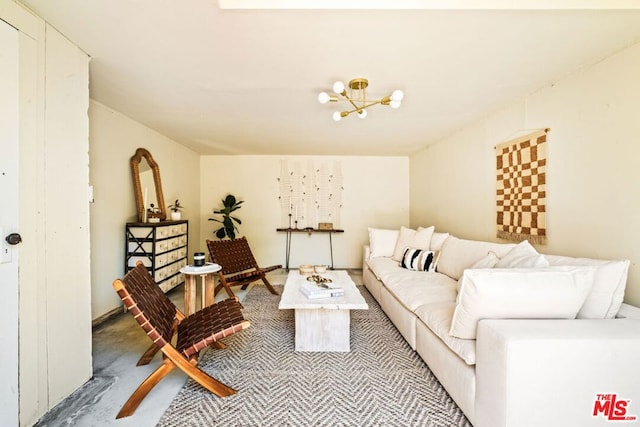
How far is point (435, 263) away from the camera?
10.4 feet

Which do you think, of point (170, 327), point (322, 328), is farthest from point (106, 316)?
point (322, 328)

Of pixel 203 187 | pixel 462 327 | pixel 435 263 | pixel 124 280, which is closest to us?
pixel 462 327

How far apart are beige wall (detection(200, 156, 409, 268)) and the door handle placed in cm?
407

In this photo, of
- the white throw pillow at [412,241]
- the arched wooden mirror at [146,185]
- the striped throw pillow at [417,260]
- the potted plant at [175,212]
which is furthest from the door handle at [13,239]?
the white throw pillow at [412,241]

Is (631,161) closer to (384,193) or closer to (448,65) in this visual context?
(448,65)

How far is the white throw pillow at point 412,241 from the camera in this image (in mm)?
3564

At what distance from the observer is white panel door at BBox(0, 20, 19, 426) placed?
4.53 feet

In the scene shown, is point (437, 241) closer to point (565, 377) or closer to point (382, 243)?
point (382, 243)

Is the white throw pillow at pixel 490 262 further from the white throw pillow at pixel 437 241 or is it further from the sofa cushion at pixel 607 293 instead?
the white throw pillow at pixel 437 241

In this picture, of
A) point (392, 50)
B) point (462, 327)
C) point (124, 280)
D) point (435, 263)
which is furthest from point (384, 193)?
point (124, 280)

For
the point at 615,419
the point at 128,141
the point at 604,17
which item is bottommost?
the point at 615,419

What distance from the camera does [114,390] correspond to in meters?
1.80

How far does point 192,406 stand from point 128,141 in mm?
2957

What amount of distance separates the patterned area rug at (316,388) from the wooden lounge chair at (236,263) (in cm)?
111
